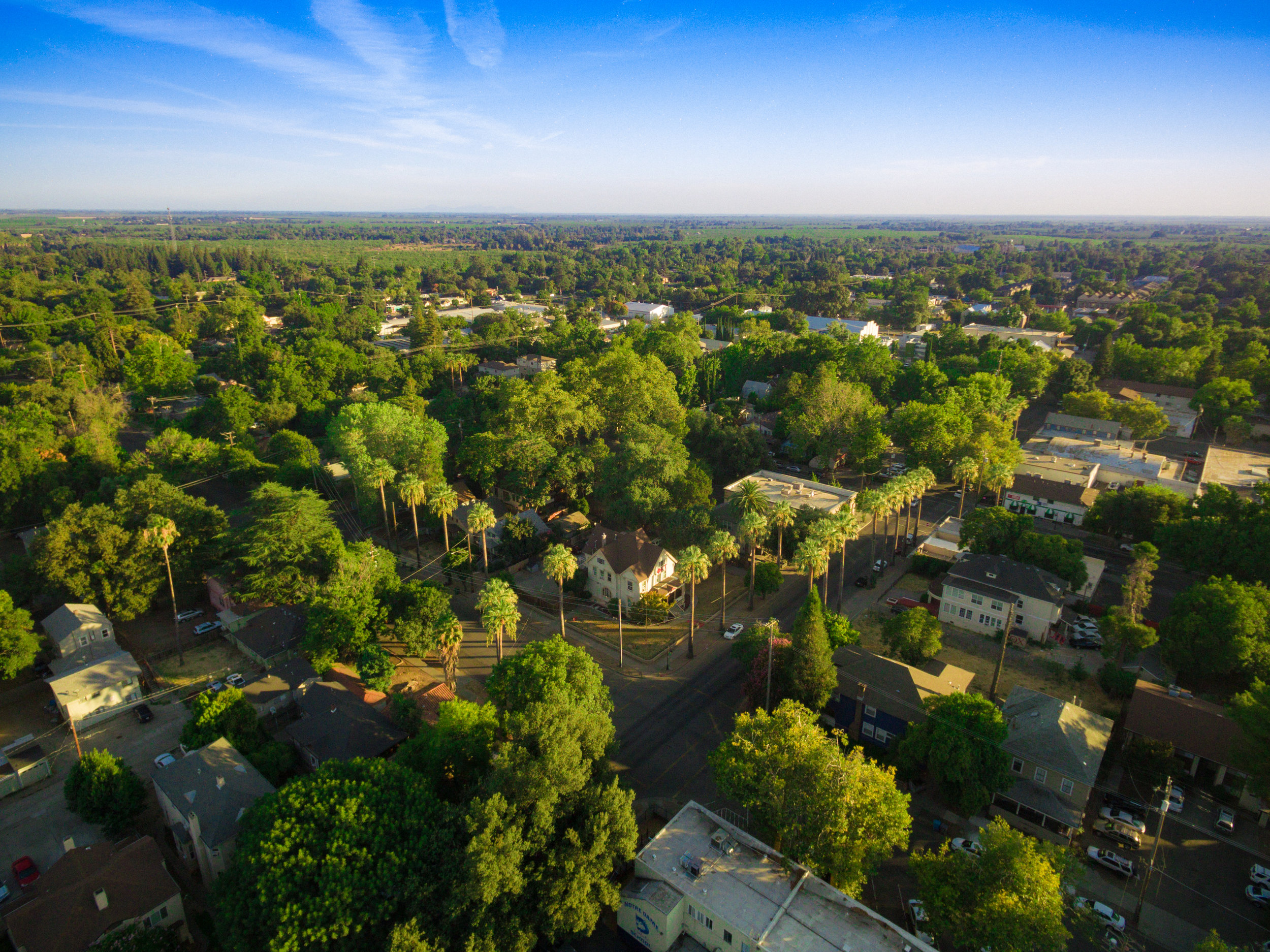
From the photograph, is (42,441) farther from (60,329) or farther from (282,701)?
(60,329)

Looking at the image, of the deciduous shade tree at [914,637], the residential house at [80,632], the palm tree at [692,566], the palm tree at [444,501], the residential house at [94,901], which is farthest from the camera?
the palm tree at [444,501]

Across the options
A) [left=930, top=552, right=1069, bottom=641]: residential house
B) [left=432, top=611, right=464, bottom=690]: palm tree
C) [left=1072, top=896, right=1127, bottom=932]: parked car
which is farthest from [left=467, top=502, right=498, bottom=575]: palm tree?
[left=1072, top=896, right=1127, bottom=932]: parked car

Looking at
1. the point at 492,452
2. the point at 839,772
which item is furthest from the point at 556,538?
the point at 839,772

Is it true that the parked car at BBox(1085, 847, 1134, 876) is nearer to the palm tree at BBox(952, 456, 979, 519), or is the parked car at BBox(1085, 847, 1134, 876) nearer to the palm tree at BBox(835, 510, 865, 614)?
the palm tree at BBox(835, 510, 865, 614)

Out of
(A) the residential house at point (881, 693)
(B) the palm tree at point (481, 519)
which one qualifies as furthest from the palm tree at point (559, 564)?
(A) the residential house at point (881, 693)

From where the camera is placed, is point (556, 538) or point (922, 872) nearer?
point (922, 872)

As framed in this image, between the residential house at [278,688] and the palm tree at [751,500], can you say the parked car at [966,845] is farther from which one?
the residential house at [278,688]
